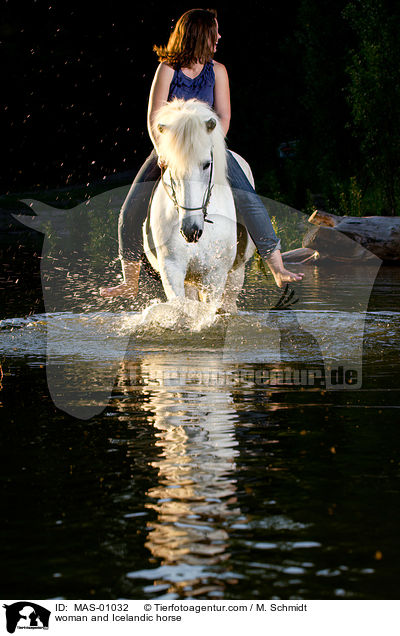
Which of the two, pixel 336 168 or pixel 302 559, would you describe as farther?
pixel 336 168

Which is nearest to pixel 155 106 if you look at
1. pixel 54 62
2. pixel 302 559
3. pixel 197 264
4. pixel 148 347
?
pixel 197 264

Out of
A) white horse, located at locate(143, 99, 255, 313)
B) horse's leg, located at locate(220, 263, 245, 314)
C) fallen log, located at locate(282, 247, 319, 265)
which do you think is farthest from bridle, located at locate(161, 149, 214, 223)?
fallen log, located at locate(282, 247, 319, 265)

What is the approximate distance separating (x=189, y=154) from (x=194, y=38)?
1.20 metres

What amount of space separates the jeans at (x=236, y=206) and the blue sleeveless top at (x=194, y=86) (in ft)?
1.79

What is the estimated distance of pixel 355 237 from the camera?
60.8ft

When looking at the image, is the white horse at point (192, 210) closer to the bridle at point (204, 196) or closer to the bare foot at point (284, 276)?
the bridle at point (204, 196)

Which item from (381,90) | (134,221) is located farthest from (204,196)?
(381,90)

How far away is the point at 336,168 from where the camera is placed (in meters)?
28.7

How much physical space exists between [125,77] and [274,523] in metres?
30.3

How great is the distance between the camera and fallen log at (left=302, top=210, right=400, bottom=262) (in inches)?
716

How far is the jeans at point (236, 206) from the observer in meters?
9.16

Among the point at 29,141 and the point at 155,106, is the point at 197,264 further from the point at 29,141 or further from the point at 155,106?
the point at 29,141

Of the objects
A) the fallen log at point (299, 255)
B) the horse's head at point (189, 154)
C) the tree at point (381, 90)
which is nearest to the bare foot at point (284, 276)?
the horse's head at point (189, 154)
